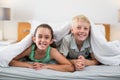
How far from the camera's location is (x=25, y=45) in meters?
1.38

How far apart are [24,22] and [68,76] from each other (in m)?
1.95

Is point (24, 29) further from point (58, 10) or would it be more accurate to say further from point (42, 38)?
point (42, 38)

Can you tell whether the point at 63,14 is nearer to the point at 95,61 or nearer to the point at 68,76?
the point at 95,61

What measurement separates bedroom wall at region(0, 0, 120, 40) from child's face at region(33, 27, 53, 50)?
160 cm

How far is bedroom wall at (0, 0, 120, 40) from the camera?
2854 millimetres

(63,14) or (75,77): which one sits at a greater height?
(63,14)

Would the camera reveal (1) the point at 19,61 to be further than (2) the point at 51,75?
Yes

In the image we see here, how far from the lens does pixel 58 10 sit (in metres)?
2.93

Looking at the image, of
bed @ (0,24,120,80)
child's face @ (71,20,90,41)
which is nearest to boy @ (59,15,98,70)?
child's face @ (71,20,90,41)

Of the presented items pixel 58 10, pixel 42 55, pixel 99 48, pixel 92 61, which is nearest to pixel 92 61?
pixel 92 61

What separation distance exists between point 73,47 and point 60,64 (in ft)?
0.71

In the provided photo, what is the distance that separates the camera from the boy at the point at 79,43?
1431mm

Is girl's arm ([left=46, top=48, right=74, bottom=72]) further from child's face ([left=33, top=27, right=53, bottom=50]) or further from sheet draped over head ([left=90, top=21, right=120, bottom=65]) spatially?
sheet draped over head ([left=90, top=21, right=120, bottom=65])

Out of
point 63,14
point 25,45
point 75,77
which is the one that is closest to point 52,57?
point 25,45
